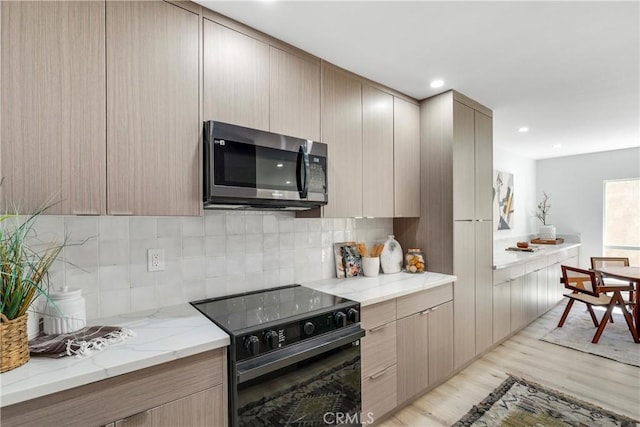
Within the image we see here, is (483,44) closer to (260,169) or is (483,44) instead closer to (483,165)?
(483,165)

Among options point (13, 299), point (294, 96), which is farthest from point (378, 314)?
point (13, 299)

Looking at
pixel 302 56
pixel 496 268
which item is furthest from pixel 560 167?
pixel 302 56

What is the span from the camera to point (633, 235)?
483 centimetres

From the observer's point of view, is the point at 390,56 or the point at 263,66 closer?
the point at 263,66

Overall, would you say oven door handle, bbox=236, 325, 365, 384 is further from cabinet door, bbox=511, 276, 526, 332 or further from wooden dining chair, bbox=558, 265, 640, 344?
wooden dining chair, bbox=558, 265, 640, 344

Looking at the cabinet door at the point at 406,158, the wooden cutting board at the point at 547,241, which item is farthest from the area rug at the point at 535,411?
the wooden cutting board at the point at 547,241

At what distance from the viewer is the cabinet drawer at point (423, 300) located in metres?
2.12

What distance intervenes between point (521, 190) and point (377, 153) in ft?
14.2

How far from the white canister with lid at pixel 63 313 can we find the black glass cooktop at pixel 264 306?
0.54 m

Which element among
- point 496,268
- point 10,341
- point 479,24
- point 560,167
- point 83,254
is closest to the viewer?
point 10,341

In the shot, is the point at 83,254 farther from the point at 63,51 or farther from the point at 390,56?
the point at 390,56

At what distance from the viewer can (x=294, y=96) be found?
1926 mm

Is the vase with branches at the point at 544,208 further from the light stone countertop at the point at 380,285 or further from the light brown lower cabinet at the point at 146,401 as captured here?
the light brown lower cabinet at the point at 146,401

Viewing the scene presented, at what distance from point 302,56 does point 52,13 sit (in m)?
1.24
